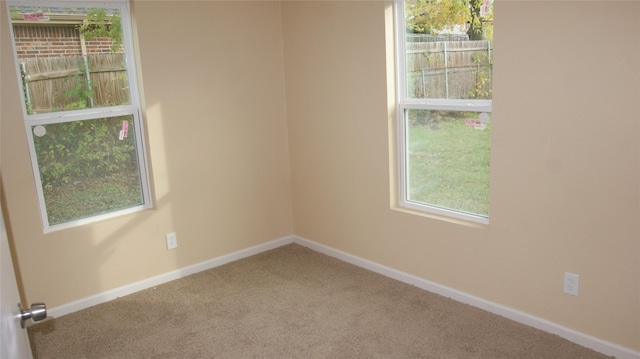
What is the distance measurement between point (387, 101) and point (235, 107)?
124 centimetres

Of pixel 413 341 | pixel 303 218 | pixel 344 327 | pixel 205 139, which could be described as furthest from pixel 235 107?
pixel 413 341

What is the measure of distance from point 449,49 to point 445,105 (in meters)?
0.34

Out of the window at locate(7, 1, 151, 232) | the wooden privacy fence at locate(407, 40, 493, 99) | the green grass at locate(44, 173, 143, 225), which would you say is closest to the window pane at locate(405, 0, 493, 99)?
the wooden privacy fence at locate(407, 40, 493, 99)

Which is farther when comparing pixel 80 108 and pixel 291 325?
pixel 80 108

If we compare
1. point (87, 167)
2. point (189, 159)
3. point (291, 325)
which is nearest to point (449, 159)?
point (291, 325)

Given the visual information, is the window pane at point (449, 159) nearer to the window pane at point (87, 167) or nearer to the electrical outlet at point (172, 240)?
the electrical outlet at point (172, 240)

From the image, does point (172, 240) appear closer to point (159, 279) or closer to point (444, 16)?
point (159, 279)

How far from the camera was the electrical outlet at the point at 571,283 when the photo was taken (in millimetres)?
2709

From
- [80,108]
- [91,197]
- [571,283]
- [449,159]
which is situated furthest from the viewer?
[91,197]

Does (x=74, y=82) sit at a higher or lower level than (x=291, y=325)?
higher

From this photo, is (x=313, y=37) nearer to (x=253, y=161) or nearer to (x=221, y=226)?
(x=253, y=161)

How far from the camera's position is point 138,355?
2.88 meters

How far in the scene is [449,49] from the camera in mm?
3145

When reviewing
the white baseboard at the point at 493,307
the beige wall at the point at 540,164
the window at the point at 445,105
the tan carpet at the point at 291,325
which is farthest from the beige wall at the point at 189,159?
the window at the point at 445,105
